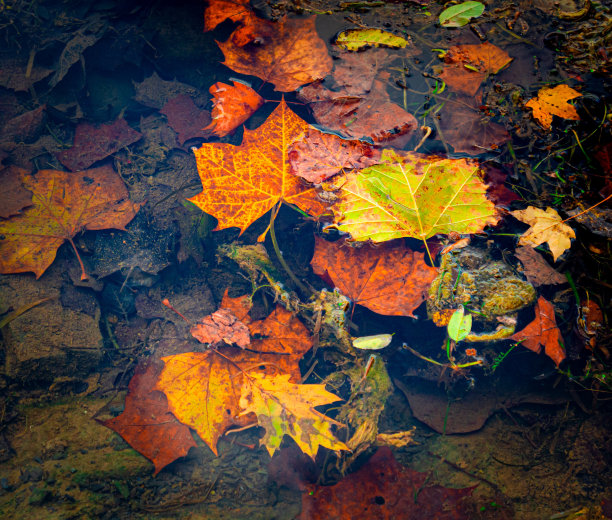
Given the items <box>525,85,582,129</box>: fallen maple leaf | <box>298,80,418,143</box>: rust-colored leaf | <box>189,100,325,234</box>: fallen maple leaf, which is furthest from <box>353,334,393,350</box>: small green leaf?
<box>525,85,582,129</box>: fallen maple leaf

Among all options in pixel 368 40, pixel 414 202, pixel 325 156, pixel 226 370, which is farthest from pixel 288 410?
pixel 368 40

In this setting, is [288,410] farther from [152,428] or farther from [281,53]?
[281,53]

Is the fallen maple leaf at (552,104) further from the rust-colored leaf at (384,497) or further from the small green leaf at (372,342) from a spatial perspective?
the rust-colored leaf at (384,497)

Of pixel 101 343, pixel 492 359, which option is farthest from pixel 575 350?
pixel 101 343

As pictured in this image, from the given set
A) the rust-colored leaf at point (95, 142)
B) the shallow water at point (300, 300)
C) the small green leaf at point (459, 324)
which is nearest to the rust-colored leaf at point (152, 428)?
the shallow water at point (300, 300)

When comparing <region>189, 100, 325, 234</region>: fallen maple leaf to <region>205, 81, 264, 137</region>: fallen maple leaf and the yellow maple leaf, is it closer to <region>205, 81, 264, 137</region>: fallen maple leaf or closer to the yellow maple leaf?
<region>205, 81, 264, 137</region>: fallen maple leaf

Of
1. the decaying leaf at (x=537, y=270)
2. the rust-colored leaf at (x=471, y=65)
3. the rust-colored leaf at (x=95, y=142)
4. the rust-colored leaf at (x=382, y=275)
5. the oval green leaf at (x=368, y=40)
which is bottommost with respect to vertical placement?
the rust-colored leaf at (x=382, y=275)
